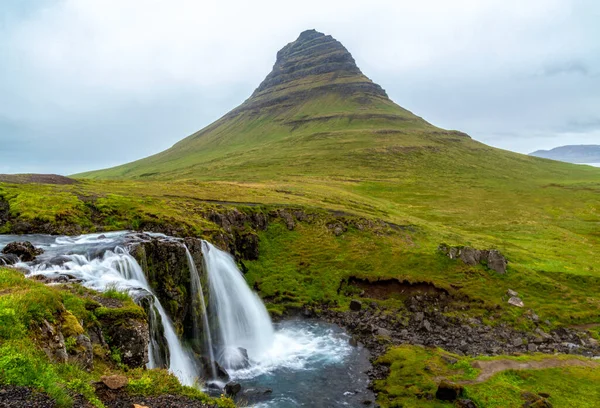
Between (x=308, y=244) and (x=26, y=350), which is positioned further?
(x=308, y=244)

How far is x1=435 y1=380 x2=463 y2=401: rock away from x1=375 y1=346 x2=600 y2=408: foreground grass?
35cm

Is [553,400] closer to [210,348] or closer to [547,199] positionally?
[210,348]

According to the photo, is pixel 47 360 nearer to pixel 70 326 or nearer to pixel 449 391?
pixel 70 326

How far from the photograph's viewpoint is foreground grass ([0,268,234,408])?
397 inches

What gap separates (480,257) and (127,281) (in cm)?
4169

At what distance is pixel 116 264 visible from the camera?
2509cm

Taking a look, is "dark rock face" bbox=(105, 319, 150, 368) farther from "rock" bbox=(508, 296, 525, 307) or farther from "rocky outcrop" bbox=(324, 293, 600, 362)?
"rock" bbox=(508, 296, 525, 307)

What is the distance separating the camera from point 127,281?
77.6 feet

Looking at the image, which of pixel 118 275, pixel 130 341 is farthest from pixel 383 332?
pixel 130 341

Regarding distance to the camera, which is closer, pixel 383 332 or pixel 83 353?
Result: pixel 83 353

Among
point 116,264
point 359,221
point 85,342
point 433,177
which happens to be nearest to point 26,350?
point 85,342

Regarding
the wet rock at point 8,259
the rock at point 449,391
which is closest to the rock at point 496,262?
the rock at point 449,391

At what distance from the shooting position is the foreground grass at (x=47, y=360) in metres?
10.1

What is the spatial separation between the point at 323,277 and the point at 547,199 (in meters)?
104
